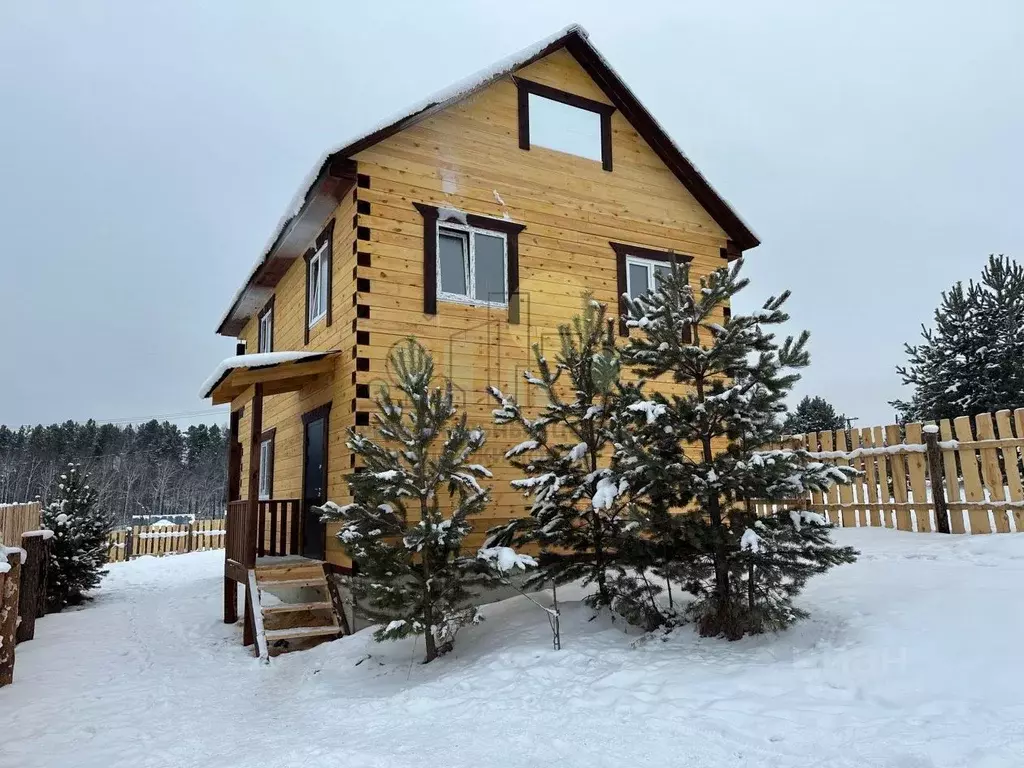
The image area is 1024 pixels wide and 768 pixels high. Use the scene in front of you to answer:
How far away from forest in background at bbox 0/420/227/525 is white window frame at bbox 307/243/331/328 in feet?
189

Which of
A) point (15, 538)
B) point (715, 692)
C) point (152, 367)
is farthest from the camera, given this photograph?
point (152, 367)

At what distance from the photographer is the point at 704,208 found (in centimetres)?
1272

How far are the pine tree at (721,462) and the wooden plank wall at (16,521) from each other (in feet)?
31.9

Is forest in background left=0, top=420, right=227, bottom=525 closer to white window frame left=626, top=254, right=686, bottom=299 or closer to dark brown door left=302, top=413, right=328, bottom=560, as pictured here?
dark brown door left=302, top=413, right=328, bottom=560

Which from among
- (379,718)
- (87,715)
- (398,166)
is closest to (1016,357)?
(398,166)

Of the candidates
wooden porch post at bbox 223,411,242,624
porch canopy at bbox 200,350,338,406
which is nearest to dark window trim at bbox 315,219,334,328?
porch canopy at bbox 200,350,338,406

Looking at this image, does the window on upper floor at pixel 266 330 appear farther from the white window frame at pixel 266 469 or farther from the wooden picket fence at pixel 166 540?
the wooden picket fence at pixel 166 540

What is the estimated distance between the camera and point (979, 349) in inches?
643

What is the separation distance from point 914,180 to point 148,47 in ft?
297

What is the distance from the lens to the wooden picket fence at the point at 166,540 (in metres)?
27.4

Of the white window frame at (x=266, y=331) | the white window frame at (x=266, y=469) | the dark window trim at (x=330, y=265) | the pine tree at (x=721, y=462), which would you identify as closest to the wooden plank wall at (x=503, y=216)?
the dark window trim at (x=330, y=265)

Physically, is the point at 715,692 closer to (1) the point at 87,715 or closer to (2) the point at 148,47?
(1) the point at 87,715

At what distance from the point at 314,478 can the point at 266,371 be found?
237 centimetres

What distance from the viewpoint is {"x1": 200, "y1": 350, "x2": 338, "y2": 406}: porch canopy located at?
9180 millimetres
